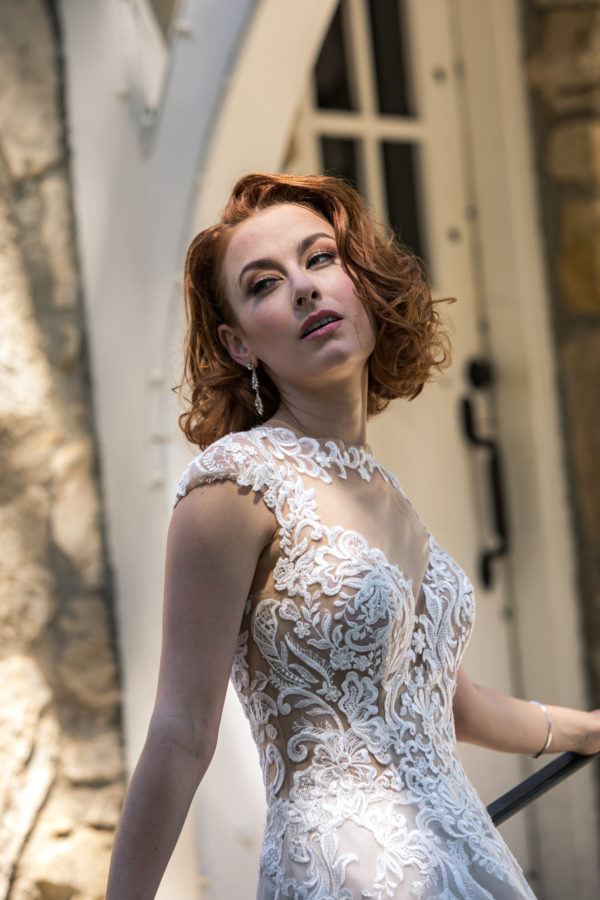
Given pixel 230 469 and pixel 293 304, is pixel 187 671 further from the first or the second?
pixel 293 304

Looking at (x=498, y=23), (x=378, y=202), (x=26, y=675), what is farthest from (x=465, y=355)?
(x=26, y=675)

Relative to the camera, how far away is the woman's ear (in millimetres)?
1210

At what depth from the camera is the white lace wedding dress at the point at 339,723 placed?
1.03 metres

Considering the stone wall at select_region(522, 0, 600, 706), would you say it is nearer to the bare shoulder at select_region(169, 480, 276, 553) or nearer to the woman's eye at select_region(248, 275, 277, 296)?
the woman's eye at select_region(248, 275, 277, 296)

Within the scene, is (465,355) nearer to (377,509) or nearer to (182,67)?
(182,67)

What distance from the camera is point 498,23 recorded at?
2932mm

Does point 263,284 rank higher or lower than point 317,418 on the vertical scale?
higher

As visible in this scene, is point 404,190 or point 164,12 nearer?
point 164,12

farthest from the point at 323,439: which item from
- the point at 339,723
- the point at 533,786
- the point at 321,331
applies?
the point at 533,786

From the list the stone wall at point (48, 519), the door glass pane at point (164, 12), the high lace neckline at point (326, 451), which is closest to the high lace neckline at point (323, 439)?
the high lace neckline at point (326, 451)

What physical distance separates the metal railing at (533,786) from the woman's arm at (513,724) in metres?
0.02

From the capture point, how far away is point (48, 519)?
6.77 ft

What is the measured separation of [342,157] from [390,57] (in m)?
0.37

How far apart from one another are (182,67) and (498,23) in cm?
135
